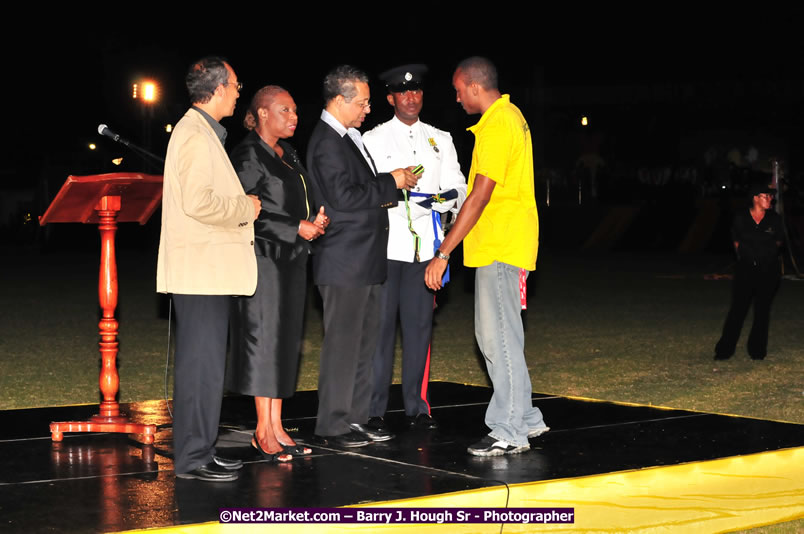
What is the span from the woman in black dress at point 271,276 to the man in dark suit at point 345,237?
0.29m

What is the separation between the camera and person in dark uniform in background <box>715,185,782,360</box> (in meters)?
11.1

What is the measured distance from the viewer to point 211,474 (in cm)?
520

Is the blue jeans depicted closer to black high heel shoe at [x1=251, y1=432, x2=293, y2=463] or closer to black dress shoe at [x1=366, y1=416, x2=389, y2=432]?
black dress shoe at [x1=366, y1=416, x2=389, y2=432]

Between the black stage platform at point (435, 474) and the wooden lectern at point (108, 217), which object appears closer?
the black stage platform at point (435, 474)

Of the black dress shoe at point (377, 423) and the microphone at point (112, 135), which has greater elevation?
the microphone at point (112, 135)

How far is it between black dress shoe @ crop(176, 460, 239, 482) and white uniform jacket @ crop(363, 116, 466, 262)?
1.95 metres

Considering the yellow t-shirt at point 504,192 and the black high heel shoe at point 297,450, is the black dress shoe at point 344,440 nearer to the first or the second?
the black high heel shoe at point 297,450

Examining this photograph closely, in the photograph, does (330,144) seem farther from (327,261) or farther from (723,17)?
(723,17)

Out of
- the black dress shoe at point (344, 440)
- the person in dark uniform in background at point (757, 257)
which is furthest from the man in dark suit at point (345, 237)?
the person in dark uniform in background at point (757, 257)

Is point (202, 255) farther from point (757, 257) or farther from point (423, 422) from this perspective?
point (757, 257)

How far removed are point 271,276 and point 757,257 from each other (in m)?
6.79

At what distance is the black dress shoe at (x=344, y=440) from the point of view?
6.08 m

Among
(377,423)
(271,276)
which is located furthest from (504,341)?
(271,276)

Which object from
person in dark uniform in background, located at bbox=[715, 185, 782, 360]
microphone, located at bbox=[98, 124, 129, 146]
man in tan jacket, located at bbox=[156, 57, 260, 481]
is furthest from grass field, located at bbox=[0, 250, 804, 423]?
man in tan jacket, located at bbox=[156, 57, 260, 481]
